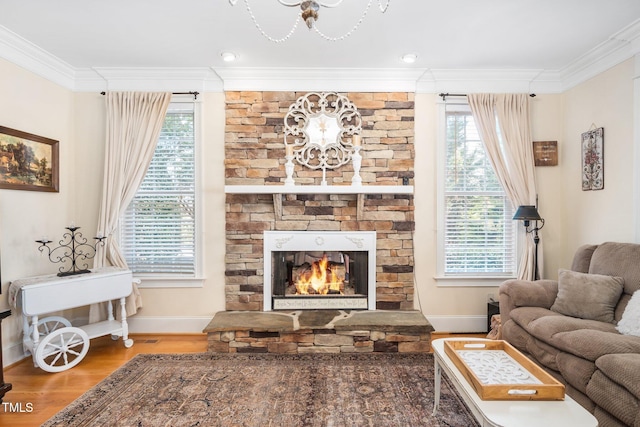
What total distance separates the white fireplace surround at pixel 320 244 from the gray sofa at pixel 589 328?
123 cm

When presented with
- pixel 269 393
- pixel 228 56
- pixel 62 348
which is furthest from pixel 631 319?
pixel 62 348

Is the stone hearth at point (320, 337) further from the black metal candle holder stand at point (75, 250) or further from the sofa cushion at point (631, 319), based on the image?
the black metal candle holder stand at point (75, 250)

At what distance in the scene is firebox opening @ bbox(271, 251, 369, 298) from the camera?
3762 millimetres

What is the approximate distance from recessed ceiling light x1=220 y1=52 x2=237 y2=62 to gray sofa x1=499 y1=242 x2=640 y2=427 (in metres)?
3.06

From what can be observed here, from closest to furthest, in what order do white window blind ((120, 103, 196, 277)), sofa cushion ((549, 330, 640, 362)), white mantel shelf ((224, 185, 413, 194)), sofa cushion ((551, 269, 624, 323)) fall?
sofa cushion ((549, 330, 640, 362)), sofa cushion ((551, 269, 624, 323)), white mantel shelf ((224, 185, 413, 194)), white window blind ((120, 103, 196, 277))

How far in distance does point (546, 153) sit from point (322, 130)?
2.29m

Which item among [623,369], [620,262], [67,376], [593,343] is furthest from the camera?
[67,376]

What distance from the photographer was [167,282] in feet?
12.3

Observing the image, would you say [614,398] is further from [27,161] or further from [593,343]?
[27,161]

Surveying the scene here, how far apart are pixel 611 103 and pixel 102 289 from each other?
15.2 ft

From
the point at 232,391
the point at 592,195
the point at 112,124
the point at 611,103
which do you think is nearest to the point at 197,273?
the point at 232,391

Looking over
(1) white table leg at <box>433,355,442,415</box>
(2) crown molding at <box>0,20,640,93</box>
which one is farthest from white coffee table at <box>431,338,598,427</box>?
(2) crown molding at <box>0,20,640,93</box>

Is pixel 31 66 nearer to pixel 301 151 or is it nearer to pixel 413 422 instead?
pixel 301 151

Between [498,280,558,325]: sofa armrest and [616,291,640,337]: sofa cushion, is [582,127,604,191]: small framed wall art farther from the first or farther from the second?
[616,291,640,337]: sofa cushion
